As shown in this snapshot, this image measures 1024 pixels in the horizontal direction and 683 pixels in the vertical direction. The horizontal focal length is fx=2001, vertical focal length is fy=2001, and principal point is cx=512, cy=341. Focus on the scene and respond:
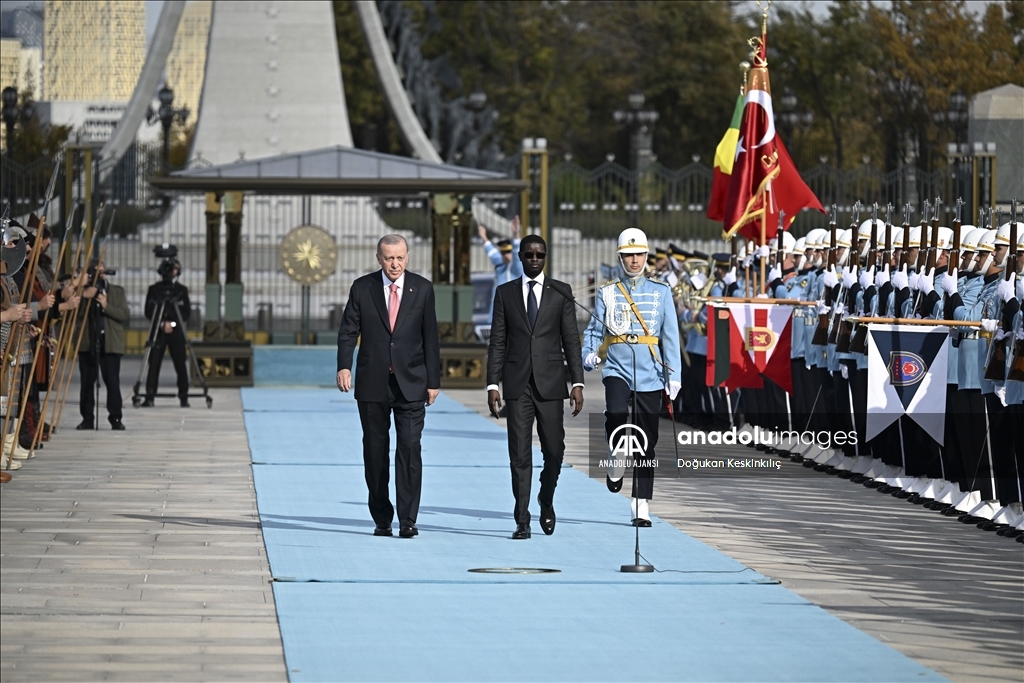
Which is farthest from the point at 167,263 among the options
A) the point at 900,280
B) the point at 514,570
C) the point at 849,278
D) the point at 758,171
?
the point at 514,570

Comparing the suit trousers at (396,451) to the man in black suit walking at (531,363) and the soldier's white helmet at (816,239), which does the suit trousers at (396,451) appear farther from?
the soldier's white helmet at (816,239)

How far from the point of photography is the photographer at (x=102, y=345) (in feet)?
61.5

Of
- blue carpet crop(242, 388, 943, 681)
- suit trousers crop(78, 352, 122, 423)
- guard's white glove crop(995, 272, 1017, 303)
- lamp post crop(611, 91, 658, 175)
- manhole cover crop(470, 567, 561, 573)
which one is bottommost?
blue carpet crop(242, 388, 943, 681)

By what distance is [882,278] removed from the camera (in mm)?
14836

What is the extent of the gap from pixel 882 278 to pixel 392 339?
4689 millimetres

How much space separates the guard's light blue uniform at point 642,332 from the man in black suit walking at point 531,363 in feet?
1.04

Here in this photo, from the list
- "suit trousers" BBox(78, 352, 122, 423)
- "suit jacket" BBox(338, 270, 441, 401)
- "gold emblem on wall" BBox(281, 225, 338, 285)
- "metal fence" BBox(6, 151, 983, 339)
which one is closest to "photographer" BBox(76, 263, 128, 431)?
"suit trousers" BBox(78, 352, 122, 423)

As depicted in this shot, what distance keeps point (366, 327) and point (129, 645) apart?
3.74m

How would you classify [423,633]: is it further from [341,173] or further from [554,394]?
[341,173]

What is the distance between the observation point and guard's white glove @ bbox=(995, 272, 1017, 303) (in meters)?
12.0

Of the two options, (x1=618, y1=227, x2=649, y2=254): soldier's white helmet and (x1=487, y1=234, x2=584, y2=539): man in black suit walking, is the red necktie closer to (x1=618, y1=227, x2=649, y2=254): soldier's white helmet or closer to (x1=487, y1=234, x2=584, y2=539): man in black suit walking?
(x1=487, y1=234, x2=584, y2=539): man in black suit walking

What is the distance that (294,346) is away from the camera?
26375 mm

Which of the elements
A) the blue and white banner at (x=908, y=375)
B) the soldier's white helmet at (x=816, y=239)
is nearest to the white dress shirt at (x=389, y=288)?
the blue and white banner at (x=908, y=375)

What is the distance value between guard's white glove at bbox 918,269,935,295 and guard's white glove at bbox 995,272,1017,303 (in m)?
1.73
